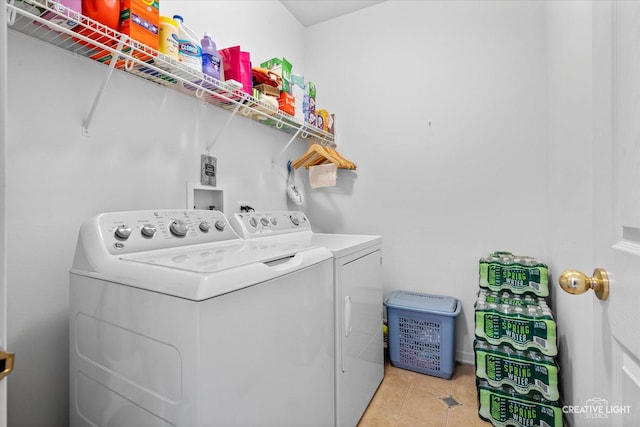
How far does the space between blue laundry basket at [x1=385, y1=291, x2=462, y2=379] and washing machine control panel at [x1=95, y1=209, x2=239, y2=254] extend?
1.35 m

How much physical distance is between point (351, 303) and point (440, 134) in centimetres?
155

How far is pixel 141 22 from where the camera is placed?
43.5 inches

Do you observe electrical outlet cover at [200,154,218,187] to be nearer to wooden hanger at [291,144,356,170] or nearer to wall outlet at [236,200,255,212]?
wall outlet at [236,200,255,212]

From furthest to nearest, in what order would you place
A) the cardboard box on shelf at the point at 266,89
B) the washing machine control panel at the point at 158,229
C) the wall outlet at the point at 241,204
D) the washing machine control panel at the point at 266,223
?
1. the wall outlet at the point at 241,204
2. the cardboard box on shelf at the point at 266,89
3. the washing machine control panel at the point at 266,223
4. the washing machine control panel at the point at 158,229

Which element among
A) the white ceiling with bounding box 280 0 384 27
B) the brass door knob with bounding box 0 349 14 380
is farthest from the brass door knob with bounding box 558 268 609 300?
the white ceiling with bounding box 280 0 384 27

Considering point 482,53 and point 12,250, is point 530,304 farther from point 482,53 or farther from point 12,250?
point 12,250

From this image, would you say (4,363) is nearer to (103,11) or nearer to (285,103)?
(103,11)

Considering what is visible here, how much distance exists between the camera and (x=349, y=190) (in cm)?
260

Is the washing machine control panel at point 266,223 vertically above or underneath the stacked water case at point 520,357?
above

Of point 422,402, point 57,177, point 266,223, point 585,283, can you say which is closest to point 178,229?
point 57,177

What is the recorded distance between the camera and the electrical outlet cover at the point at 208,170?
1676mm

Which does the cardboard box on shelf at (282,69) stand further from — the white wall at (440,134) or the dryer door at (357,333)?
the dryer door at (357,333)

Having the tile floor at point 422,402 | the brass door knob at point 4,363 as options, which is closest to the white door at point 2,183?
the brass door knob at point 4,363

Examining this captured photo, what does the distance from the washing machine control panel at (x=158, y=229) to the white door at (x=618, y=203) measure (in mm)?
1289
